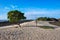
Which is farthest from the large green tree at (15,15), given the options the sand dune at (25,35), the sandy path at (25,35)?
the sandy path at (25,35)

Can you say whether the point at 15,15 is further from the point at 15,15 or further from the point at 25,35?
the point at 25,35

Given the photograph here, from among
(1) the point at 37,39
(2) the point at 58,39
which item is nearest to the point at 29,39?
(1) the point at 37,39

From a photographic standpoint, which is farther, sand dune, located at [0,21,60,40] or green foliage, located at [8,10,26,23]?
green foliage, located at [8,10,26,23]

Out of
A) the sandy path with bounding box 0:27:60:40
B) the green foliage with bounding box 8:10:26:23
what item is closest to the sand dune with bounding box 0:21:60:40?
the sandy path with bounding box 0:27:60:40

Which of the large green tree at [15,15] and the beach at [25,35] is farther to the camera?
the large green tree at [15,15]

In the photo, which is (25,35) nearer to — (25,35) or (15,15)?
(25,35)

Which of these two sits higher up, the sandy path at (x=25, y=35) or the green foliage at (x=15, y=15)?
the green foliage at (x=15, y=15)

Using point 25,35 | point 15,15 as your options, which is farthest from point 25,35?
point 15,15

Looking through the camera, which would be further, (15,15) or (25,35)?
(15,15)

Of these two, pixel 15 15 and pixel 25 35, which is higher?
pixel 15 15

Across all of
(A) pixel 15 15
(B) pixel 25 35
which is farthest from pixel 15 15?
(B) pixel 25 35

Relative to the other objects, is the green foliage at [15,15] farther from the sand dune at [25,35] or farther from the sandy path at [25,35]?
the sandy path at [25,35]

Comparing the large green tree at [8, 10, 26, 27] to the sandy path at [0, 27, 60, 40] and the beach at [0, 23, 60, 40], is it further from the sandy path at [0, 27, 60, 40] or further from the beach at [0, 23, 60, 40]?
the sandy path at [0, 27, 60, 40]

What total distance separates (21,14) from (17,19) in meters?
1.51
